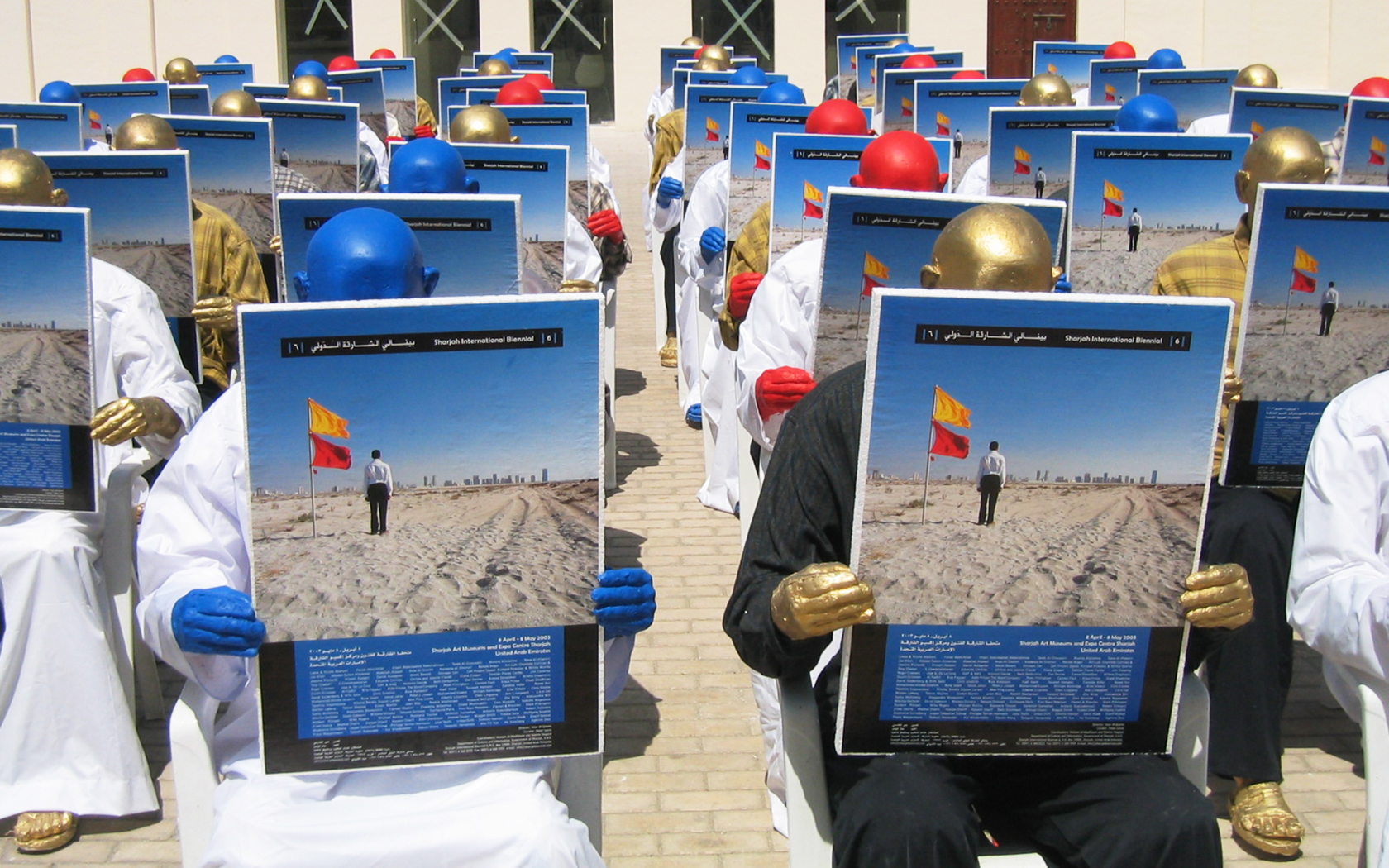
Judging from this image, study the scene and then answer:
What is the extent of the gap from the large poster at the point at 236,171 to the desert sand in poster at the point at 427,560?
15.1 feet

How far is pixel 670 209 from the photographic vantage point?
30.9ft

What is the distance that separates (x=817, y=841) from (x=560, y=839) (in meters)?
0.51

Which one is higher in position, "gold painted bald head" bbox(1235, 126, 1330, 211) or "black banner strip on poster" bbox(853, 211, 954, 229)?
"gold painted bald head" bbox(1235, 126, 1330, 211)

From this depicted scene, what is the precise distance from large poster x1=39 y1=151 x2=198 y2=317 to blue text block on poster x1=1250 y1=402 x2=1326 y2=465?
3.74 m

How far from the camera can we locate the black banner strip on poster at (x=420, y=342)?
2.48 metres

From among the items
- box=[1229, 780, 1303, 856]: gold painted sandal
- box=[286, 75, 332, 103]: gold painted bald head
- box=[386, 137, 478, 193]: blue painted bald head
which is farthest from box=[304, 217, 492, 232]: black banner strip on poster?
box=[286, 75, 332, 103]: gold painted bald head

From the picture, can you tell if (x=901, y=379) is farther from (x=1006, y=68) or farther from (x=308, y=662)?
(x=1006, y=68)

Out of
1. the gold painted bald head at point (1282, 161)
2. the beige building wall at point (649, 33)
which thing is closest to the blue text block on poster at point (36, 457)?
the gold painted bald head at point (1282, 161)

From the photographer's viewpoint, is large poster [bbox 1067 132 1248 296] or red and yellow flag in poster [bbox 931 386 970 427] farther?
large poster [bbox 1067 132 1248 296]

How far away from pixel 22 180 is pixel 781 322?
8.23ft

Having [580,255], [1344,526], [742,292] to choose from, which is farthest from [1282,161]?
[580,255]

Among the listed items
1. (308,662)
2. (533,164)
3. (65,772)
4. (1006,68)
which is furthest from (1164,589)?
(1006,68)

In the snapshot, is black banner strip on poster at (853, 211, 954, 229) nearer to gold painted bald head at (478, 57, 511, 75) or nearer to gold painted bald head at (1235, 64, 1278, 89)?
gold painted bald head at (1235, 64, 1278, 89)

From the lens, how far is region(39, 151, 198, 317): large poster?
17.4 ft
